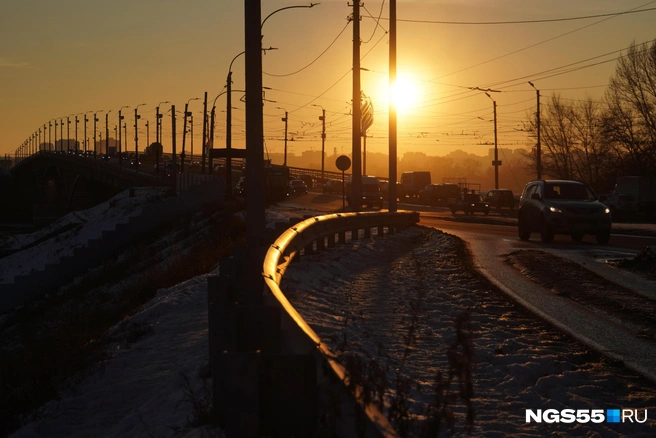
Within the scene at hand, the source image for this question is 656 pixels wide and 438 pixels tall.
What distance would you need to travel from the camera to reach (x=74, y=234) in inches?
2881

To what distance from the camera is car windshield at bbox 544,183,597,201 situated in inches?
979

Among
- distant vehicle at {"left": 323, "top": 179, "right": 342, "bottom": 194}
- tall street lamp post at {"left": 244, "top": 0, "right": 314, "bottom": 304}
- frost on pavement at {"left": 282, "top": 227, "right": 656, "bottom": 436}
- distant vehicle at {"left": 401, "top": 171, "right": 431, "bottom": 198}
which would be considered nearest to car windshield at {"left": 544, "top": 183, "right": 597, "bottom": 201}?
frost on pavement at {"left": 282, "top": 227, "right": 656, "bottom": 436}

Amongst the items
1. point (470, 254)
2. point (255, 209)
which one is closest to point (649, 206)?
point (470, 254)

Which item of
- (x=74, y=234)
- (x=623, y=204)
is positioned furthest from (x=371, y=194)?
(x=74, y=234)

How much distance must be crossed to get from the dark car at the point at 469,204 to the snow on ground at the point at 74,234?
23.4 metres

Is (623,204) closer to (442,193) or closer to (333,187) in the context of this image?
(442,193)

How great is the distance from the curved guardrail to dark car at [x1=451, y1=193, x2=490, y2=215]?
90.4ft

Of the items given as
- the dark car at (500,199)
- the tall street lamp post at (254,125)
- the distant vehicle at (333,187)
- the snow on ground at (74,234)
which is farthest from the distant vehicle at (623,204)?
the tall street lamp post at (254,125)

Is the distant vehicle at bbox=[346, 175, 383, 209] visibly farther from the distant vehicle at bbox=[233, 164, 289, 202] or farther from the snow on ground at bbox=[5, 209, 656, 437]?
the snow on ground at bbox=[5, 209, 656, 437]

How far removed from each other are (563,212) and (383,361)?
16981mm

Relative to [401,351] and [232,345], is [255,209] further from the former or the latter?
[232,345]

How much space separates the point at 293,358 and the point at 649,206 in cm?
5834

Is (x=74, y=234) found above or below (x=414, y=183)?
below

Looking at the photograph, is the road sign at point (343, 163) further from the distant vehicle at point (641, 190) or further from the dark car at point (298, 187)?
the dark car at point (298, 187)
